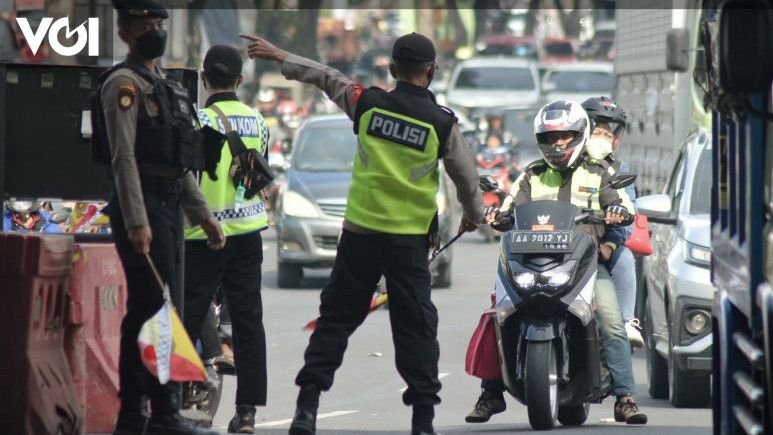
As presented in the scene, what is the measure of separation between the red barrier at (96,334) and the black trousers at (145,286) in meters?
0.83

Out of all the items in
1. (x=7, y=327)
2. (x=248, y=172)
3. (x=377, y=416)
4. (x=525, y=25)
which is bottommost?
(x=377, y=416)

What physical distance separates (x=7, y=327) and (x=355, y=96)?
74.4 inches

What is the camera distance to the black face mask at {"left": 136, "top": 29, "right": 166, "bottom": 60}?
305 inches

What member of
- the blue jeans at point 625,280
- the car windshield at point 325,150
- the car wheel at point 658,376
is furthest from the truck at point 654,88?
the blue jeans at point 625,280

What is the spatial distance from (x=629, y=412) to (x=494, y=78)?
122ft

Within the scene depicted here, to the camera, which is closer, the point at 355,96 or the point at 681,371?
the point at 355,96

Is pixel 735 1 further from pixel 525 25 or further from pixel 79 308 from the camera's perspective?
pixel 525 25

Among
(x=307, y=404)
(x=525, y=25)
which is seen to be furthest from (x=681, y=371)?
(x=525, y=25)

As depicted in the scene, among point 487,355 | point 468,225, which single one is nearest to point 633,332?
point 487,355

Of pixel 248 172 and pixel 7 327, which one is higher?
pixel 248 172

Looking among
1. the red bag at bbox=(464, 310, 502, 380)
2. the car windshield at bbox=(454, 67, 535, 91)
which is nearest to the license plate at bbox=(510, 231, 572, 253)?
the red bag at bbox=(464, 310, 502, 380)

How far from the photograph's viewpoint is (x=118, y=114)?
300 inches

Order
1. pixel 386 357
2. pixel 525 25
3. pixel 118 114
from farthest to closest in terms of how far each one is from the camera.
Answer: pixel 525 25 < pixel 386 357 < pixel 118 114

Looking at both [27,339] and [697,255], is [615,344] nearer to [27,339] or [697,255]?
[697,255]
